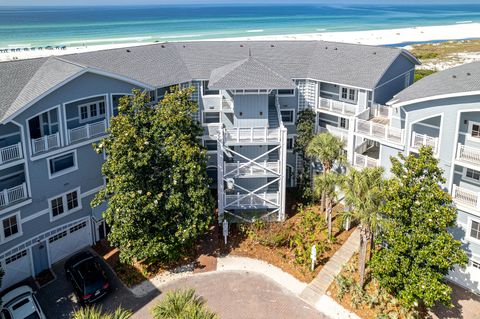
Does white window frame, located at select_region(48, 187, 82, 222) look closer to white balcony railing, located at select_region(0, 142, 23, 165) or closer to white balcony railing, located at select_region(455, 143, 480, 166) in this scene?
white balcony railing, located at select_region(0, 142, 23, 165)

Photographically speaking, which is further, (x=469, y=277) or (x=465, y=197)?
(x=469, y=277)

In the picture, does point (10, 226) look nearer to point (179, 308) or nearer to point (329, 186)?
point (179, 308)

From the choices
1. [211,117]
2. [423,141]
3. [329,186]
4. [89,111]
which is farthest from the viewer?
[211,117]

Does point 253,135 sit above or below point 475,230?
above

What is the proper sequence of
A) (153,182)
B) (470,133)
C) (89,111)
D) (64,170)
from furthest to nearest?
(89,111) < (64,170) < (153,182) < (470,133)

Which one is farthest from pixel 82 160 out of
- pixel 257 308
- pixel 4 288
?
pixel 257 308

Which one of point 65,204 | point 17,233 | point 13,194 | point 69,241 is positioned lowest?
point 69,241

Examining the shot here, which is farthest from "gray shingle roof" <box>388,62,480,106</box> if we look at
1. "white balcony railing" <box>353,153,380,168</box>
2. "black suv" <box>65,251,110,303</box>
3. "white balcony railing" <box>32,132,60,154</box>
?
"white balcony railing" <box>32,132,60,154</box>

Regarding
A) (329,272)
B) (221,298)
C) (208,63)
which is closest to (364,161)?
(329,272)
